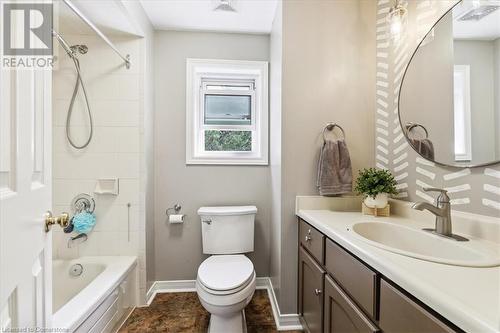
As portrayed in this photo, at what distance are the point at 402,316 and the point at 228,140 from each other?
6.10 ft

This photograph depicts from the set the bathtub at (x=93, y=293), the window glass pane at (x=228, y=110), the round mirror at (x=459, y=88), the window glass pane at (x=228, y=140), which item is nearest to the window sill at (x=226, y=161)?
the window glass pane at (x=228, y=140)

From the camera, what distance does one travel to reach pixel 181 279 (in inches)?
84.1

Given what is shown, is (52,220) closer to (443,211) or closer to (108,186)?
(108,186)

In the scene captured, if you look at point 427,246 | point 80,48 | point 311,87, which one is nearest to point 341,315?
point 427,246

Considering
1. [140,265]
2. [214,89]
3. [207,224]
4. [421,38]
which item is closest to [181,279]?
[140,265]

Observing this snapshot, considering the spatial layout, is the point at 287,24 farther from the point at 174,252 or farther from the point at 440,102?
the point at 174,252

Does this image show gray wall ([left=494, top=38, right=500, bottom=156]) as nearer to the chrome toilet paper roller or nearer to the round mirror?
the round mirror

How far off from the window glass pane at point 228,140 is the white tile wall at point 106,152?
606 mm

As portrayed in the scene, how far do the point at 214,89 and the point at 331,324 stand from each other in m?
1.97

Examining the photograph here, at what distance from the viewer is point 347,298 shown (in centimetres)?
99

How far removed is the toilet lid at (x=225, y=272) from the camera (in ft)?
4.66

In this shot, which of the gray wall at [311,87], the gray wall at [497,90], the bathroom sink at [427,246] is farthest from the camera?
the gray wall at [311,87]

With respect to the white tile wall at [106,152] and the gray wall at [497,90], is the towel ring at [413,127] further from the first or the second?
the white tile wall at [106,152]

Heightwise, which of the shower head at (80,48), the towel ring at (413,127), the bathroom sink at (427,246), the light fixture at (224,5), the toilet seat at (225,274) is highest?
the light fixture at (224,5)
